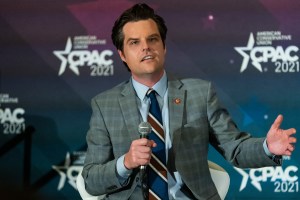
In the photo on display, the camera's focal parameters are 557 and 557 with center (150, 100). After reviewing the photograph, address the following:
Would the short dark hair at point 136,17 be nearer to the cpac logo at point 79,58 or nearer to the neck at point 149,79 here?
the neck at point 149,79

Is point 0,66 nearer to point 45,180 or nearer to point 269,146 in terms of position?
point 45,180

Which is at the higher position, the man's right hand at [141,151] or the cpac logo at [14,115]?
the cpac logo at [14,115]

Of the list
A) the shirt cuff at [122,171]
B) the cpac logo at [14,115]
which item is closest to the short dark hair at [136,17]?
the shirt cuff at [122,171]

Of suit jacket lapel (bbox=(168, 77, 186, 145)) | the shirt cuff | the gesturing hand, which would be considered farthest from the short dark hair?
the gesturing hand

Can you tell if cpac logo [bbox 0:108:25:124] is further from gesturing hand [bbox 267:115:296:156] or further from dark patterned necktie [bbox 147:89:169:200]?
gesturing hand [bbox 267:115:296:156]

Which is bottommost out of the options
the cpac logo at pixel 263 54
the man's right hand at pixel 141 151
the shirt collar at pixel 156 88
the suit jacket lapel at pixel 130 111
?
the man's right hand at pixel 141 151

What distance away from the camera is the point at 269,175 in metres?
3.97

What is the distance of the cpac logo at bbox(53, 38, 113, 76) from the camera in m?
4.18

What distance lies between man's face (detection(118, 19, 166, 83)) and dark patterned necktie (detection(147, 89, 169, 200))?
178 mm

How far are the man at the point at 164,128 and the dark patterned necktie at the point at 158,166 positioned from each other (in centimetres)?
2

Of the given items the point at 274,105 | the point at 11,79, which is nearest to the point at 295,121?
the point at 274,105

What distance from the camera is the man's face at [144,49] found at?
2.27 meters

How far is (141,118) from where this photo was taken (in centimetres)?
229

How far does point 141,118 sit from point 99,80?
1.95 m
